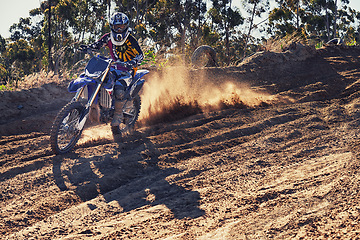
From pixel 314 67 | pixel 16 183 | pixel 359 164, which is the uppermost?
pixel 314 67

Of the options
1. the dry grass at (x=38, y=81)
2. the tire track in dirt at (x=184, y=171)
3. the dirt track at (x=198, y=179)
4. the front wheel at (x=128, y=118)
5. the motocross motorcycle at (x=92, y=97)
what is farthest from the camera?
the dry grass at (x=38, y=81)

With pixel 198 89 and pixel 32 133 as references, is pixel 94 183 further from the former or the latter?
pixel 198 89

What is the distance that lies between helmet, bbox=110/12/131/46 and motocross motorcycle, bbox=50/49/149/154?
539mm

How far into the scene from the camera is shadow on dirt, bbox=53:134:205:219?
4.02 m

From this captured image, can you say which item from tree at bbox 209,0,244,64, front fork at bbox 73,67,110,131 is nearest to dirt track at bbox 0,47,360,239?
front fork at bbox 73,67,110,131

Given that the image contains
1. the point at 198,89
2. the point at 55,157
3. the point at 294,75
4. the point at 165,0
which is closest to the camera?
the point at 55,157

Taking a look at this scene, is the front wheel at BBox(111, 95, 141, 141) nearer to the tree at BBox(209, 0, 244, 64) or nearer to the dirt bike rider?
the dirt bike rider

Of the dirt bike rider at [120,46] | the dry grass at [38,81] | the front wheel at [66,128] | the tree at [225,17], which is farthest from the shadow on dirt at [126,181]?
the tree at [225,17]

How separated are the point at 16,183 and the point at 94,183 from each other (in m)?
0.94

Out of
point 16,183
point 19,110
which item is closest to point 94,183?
point 16,183

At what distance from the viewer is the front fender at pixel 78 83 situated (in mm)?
5605

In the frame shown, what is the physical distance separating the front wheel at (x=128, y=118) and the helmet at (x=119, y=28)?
1108mm

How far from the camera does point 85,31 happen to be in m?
35.1

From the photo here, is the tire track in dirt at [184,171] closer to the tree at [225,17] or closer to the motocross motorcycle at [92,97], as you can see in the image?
the motocross motorcycle at [92,97]
